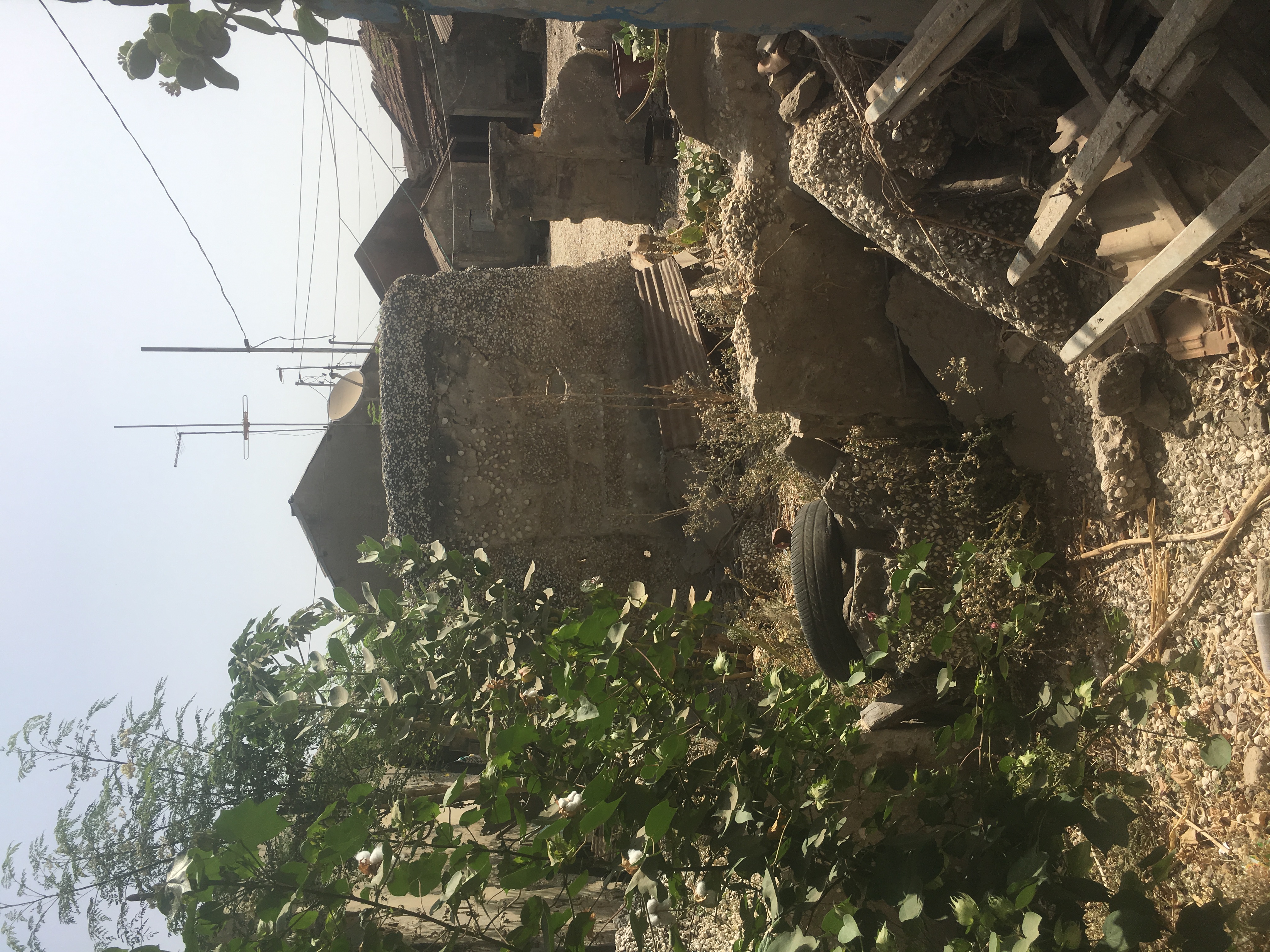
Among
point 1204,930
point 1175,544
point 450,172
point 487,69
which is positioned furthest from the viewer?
point 487,69

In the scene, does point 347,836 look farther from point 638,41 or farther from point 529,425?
point 638,41

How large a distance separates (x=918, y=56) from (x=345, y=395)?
8.14 meters

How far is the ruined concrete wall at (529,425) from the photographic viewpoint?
18.6 ft

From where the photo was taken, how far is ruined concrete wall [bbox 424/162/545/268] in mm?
8492

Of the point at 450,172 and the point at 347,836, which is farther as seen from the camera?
the point at 450,172

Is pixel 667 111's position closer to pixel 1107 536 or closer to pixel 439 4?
pixel 439 4

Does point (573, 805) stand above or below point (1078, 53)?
below

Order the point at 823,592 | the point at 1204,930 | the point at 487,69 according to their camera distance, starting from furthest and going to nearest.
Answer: the point at 487,69 < the point at 823,592 < the point at 1204,930

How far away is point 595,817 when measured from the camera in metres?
2.12

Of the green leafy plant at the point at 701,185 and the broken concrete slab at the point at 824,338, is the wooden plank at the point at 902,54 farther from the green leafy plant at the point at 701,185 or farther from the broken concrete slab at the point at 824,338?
the green leafy plant at the point at 701,185

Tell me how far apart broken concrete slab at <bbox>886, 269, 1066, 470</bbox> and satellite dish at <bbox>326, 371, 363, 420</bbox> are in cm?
683

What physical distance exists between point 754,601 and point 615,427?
175 centimetres

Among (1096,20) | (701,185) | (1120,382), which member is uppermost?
(701,185)

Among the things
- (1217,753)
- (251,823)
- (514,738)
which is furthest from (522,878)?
(1217,753)
